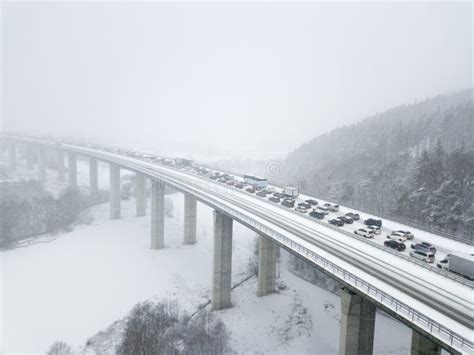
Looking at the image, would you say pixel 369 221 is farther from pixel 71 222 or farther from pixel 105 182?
→ pixel 105 182

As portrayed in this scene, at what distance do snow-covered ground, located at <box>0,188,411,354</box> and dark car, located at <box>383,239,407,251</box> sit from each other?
506 inches

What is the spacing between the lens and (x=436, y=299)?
17.7 metres

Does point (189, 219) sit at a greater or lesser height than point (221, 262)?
greater

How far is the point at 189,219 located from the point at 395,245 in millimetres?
38474

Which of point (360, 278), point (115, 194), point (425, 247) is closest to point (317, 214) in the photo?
point (425, 247)

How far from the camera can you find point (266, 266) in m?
40.5

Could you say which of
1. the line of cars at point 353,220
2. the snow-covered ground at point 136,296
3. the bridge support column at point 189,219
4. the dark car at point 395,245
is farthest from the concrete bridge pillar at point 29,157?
the dark car at point 395,245

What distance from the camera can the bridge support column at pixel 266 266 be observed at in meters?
40.2

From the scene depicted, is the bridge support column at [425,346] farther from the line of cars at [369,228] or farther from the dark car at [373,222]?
the dark car at [373,222]

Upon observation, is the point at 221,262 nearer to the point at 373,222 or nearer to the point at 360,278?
the point at 373,222

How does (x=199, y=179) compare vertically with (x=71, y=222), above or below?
above

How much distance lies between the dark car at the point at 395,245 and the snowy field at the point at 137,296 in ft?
42.0

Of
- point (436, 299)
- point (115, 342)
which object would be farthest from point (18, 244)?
point (436, 299)

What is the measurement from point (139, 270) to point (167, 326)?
15.7m
